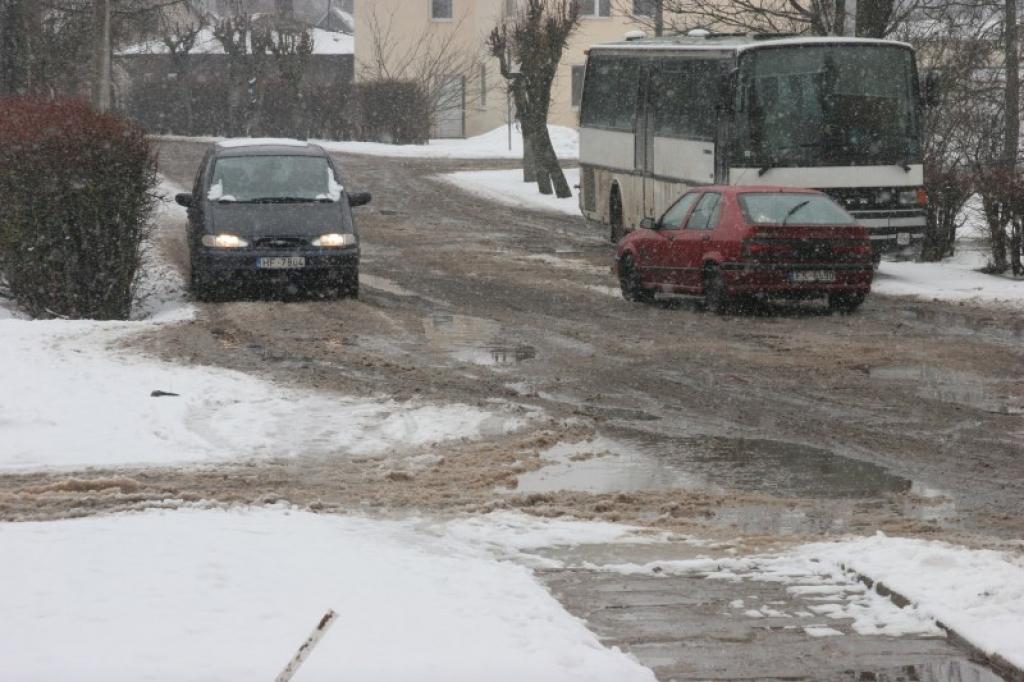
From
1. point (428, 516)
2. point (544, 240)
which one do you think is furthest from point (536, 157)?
point (428, 516)

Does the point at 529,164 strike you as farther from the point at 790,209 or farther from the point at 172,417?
the point at 172,417

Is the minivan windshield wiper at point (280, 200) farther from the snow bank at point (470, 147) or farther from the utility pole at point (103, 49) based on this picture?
the snow bank at point (470, 147)

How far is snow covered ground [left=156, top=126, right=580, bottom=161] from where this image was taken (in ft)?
186

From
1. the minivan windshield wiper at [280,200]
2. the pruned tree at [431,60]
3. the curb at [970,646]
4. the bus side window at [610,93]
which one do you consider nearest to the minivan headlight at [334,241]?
the minivan windshield wiper at [280,200]

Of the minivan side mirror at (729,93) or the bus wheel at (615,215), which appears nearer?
the minivan side mirror at (729,93)

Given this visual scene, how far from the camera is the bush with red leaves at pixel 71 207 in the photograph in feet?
55.9

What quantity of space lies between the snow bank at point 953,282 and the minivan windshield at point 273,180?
696cm

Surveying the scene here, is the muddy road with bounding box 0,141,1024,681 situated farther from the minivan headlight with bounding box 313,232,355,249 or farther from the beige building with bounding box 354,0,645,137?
the beige building with bounding box 354,0,645,137

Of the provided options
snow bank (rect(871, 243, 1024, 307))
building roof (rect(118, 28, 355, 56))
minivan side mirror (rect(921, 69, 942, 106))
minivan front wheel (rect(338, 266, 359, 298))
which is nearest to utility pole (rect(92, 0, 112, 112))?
minivan front wheel (rect(338, 266, 359, 298))

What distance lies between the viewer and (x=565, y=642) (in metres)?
6.25

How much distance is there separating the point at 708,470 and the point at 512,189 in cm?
3106

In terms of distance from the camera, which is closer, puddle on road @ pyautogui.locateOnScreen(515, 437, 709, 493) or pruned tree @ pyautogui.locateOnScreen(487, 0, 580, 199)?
puddle on road @ pyautogui.locateOnScreen(515, 437, 709, 493)

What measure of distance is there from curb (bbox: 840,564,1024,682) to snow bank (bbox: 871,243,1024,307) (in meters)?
13.3

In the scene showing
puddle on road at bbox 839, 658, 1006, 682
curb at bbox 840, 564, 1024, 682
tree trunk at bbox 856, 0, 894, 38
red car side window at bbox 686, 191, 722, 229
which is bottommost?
puddle on road at bbox 839, 658, 1006, 682
